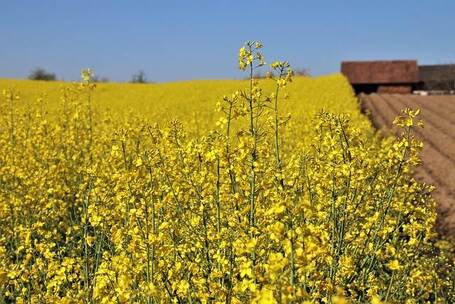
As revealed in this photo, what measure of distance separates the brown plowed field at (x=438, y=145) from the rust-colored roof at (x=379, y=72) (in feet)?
52.2

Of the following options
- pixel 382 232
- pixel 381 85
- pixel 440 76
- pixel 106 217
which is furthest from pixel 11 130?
pixel 440 76

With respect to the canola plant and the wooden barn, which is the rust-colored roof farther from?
the canola plant

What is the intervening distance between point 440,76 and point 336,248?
5045 cm

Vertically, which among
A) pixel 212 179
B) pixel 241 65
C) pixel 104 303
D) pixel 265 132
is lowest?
pixel 104 303

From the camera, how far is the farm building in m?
50.5

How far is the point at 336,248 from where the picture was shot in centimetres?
408

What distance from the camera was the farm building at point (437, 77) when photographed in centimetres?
5047

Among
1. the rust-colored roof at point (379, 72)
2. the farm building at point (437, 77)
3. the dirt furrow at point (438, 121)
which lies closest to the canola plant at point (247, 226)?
the dirt furrow at point (438, 121)

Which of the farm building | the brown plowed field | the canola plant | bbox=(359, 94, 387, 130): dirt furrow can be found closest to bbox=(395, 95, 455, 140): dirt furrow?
the brown plowed field

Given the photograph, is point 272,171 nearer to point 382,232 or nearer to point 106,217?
point 382,232

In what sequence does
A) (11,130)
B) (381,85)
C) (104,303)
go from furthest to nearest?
1. (381,85)
2. (11,130)
3. (104,303)

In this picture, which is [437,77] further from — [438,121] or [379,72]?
[438,121]

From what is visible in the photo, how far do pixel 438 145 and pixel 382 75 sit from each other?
2986 cm

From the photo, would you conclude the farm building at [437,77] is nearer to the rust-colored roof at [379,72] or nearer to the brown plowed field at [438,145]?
the rust-colored roof at [379,72]
